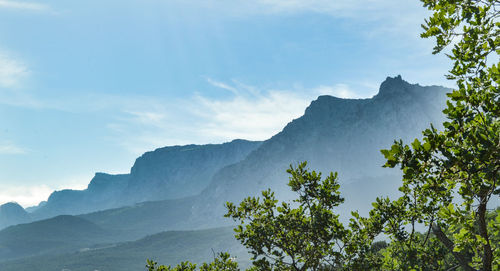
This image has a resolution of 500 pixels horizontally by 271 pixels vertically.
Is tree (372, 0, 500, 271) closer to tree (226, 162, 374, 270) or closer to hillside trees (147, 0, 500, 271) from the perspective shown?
hillside trees (147, 0, 500, 271)

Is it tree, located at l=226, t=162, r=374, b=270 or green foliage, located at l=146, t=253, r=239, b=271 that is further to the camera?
green foliage, located at l=146, t=253, r=239, b=271

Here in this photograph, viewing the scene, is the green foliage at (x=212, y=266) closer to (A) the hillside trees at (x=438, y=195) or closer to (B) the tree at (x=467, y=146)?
(A) the hillside trees at (x=438, y=195)

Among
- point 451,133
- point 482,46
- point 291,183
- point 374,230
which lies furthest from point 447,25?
point 374,230

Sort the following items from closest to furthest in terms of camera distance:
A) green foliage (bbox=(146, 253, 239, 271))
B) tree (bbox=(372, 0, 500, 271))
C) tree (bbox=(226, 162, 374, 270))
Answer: tree (bbox=(372, 0, 500, 271)) < tree (bbox=(226, 162, 374, 270)) < green foliage (bbox=(146, 253, 239, 271))

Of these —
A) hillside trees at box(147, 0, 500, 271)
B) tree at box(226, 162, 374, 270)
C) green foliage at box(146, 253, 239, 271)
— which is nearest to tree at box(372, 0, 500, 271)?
hillside trees at box(147, 0, 500, 271)

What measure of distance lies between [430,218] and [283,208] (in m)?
4.55

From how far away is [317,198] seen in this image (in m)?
10.4

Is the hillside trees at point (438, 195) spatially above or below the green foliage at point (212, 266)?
above

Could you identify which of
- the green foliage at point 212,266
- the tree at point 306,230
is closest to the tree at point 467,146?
the tree at point 306,230

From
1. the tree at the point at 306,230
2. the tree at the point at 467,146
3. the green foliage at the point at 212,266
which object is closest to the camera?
the tree at the point at 467,146

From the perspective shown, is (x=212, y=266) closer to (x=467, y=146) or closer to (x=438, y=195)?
(x=438, y=195)

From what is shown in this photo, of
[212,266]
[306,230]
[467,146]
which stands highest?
[467,146]

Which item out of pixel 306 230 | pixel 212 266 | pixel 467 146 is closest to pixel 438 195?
pixel 467 146

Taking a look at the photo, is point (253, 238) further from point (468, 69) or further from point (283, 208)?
point (468, 69)
